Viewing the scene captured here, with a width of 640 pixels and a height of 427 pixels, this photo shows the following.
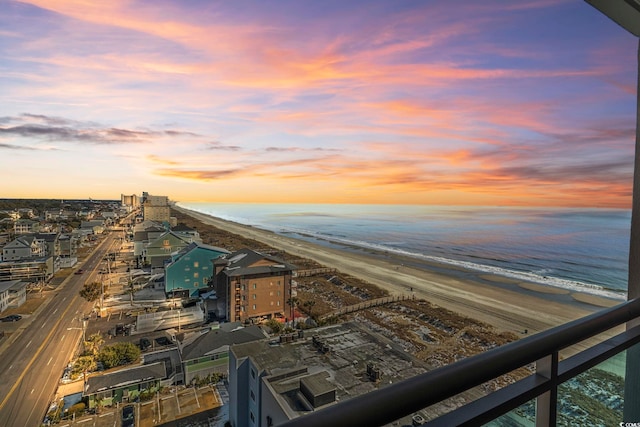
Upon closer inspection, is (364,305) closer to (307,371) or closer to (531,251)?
(307,371)

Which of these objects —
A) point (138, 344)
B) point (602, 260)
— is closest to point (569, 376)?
point (138, 344)

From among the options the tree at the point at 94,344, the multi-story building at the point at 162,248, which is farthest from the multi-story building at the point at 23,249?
the tree at the point at 94,344

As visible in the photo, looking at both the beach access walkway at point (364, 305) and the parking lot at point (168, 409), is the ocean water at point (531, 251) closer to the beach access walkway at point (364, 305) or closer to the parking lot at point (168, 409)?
the beach access walkway at point (364, 305)

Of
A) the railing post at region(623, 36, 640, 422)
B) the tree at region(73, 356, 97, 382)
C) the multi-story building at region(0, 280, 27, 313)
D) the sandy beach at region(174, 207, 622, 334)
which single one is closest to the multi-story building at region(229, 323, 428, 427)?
the railing post at region(623, 36, 640, 422)

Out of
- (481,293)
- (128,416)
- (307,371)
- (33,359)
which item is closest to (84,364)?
(33,359)

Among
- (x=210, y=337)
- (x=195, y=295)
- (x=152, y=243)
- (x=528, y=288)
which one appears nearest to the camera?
(x=210, y=337)

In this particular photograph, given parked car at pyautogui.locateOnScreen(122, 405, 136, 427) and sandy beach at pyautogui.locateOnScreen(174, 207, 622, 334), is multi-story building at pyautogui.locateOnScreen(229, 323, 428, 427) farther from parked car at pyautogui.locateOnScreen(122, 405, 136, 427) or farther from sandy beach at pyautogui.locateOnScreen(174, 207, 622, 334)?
A: sandy beach at pyautogui.locateOnScreen(174, 207, 622, 334)

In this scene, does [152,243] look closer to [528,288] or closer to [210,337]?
[210,337]
